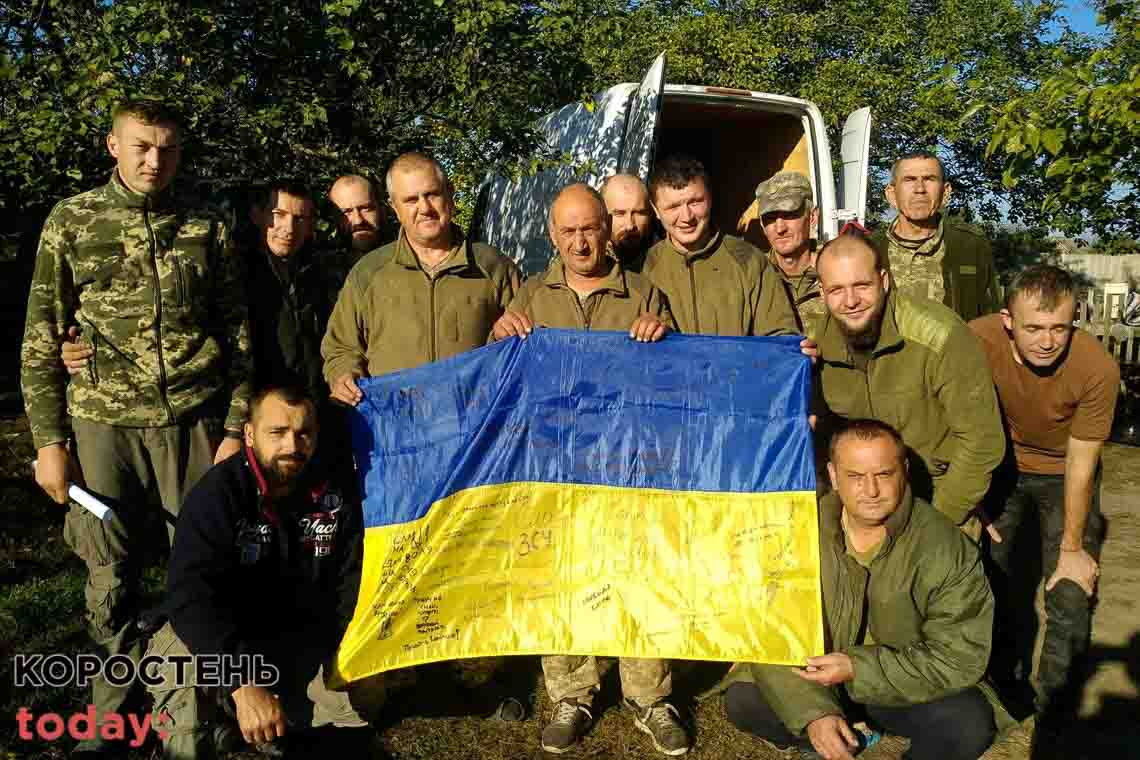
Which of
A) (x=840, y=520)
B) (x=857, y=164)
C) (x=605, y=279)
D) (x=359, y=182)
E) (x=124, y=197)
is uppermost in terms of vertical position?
(x=857, y=164)

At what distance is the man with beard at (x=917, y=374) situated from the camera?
3.70m

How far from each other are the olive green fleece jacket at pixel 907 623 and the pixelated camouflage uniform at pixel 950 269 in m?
2.02

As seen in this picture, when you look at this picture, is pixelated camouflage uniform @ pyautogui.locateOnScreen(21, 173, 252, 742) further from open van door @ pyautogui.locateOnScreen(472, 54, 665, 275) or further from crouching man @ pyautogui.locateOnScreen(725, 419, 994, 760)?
open van door @ pyautogui.locateOnScreen(472, 54, 665, 275)

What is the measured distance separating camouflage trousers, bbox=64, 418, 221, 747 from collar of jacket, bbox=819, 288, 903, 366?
8.94 ft

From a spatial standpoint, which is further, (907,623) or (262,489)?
(262,489)

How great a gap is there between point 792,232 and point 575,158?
1.94 meters

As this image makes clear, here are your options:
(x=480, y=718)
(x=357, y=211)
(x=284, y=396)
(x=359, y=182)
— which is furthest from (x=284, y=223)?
(x=480, y=718)

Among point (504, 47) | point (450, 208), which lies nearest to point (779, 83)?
point (504, 47)

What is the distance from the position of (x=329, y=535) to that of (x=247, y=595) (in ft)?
1.33

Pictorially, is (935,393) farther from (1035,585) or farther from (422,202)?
(422,202)

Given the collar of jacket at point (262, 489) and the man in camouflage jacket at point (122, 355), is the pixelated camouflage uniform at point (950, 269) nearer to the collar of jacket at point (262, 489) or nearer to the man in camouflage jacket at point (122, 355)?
the collar of jacket at point (262, 489)

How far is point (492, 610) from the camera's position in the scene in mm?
3736

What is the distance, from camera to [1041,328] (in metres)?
3.95

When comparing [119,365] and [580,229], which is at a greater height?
[580,229]
